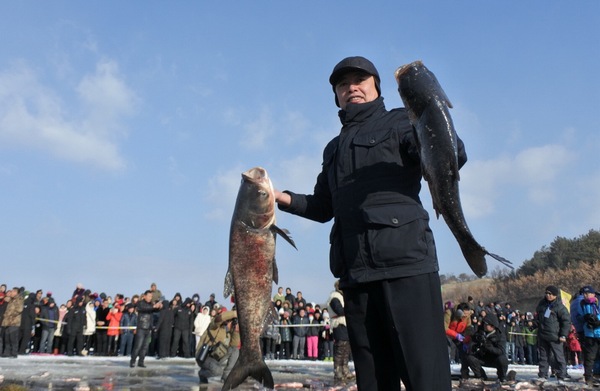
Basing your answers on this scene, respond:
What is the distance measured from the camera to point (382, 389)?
119 inches

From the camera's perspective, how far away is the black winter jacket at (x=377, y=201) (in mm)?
2865

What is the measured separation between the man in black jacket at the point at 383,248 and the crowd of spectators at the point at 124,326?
14.3 metres

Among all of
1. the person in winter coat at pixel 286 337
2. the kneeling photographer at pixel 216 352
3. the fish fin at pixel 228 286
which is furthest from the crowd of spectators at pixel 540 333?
the fish fin at pixel 228 286

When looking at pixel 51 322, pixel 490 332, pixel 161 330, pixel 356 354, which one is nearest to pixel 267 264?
pixel 356 354

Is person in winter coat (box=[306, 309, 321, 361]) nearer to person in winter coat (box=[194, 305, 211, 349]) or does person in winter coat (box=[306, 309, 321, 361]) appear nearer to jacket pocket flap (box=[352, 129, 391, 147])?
person in winter coat (box=[194, 305, 211, 349])

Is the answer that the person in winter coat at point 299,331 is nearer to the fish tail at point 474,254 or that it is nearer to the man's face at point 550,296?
the man's face at point 550,296

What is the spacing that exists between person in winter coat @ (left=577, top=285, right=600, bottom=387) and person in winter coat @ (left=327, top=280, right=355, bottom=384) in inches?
223

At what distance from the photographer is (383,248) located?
2871mm

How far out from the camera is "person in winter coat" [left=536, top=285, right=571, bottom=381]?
42.5 feet

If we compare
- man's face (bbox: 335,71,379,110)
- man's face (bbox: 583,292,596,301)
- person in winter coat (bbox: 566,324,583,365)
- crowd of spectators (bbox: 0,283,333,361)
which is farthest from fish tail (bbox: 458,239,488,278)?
person in winter coat (bbox: 566,324,583,365)

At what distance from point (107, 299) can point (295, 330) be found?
6998 mm

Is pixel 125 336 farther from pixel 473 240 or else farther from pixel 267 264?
pixel 473 240

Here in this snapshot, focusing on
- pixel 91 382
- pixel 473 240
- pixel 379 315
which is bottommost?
pixel 91 382

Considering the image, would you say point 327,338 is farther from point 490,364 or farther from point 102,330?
point 490,364
